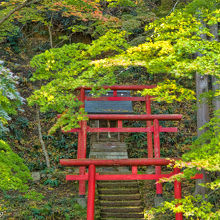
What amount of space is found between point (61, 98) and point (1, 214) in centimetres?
385

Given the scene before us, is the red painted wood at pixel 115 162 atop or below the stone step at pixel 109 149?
below

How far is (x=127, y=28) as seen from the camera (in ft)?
50.8

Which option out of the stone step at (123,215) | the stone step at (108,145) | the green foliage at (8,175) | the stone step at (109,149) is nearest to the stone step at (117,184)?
the stone step at (123,215)

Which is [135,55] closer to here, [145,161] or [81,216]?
[145,161]

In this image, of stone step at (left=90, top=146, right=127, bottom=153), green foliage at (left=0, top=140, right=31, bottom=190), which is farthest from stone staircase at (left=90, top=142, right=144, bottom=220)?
green foliage at (left=0, top=140, right=31, bottom=190)

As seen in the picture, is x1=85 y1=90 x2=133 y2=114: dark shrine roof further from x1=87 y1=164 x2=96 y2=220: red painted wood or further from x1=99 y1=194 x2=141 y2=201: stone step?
x1=87 y1=164 x2=96 y2=220: red painted wood

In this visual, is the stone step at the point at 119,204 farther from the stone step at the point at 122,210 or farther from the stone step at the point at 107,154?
the stone step at the point at 107,154

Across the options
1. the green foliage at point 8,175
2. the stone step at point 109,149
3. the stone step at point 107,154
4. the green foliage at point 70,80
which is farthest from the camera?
the stone step at point 109,149

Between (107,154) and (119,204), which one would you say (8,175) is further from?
(107,154)

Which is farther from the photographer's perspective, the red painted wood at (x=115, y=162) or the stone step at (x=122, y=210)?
the stone step at (x=122, y=210)

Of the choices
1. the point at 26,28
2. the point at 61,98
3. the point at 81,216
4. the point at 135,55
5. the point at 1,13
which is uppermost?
the point at 26,28

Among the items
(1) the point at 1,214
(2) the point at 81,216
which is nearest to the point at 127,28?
(2) the point at 81,216

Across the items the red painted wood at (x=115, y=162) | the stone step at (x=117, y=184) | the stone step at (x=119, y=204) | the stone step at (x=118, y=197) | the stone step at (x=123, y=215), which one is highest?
the red painted wood at (x=115, y=162)

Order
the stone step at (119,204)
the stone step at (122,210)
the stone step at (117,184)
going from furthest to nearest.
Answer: the stone step at (117,184) < the stone step at (119,204) < the stone step at (122,210)
